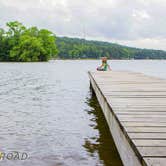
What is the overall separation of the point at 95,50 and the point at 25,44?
63.0 m

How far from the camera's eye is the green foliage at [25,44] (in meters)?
85.6

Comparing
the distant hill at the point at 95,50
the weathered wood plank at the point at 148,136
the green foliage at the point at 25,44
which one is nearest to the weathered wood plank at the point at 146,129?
the weathered wood plank at the point at 148,136

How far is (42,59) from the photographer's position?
303 feet

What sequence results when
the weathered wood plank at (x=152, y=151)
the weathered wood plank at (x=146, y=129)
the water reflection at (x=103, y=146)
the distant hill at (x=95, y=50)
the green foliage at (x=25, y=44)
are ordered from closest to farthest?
the weathered wood plank at (x=152, y=151), the weathered wood plank at (x=146, y=129), the water reflection at (x=103, y=146), the green foliage at (x=25, y=44), the distant hill at (x=95, y=50)

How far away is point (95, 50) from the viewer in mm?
144500

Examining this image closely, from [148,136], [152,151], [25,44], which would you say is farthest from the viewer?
[25,44]

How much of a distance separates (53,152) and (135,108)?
5.20 feet

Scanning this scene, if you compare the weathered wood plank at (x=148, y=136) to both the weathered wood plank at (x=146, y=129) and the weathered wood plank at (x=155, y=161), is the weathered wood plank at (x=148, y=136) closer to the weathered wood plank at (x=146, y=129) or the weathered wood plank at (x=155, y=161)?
the weathered wood plank at (x=146, y=129)

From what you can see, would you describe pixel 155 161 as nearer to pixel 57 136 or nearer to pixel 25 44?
pixel 57 136

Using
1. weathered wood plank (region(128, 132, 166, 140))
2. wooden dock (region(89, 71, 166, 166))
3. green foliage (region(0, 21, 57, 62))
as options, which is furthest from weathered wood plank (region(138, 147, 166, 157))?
green foliage (region(0, 21, 57, 62))

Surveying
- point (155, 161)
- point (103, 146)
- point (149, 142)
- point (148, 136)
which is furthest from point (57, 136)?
point (155, 161)

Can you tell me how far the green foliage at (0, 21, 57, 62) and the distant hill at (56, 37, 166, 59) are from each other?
49.1 metres

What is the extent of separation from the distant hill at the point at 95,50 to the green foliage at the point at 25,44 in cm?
4912

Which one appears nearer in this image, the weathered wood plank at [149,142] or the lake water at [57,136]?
the weathered wood plank at [149,142]
